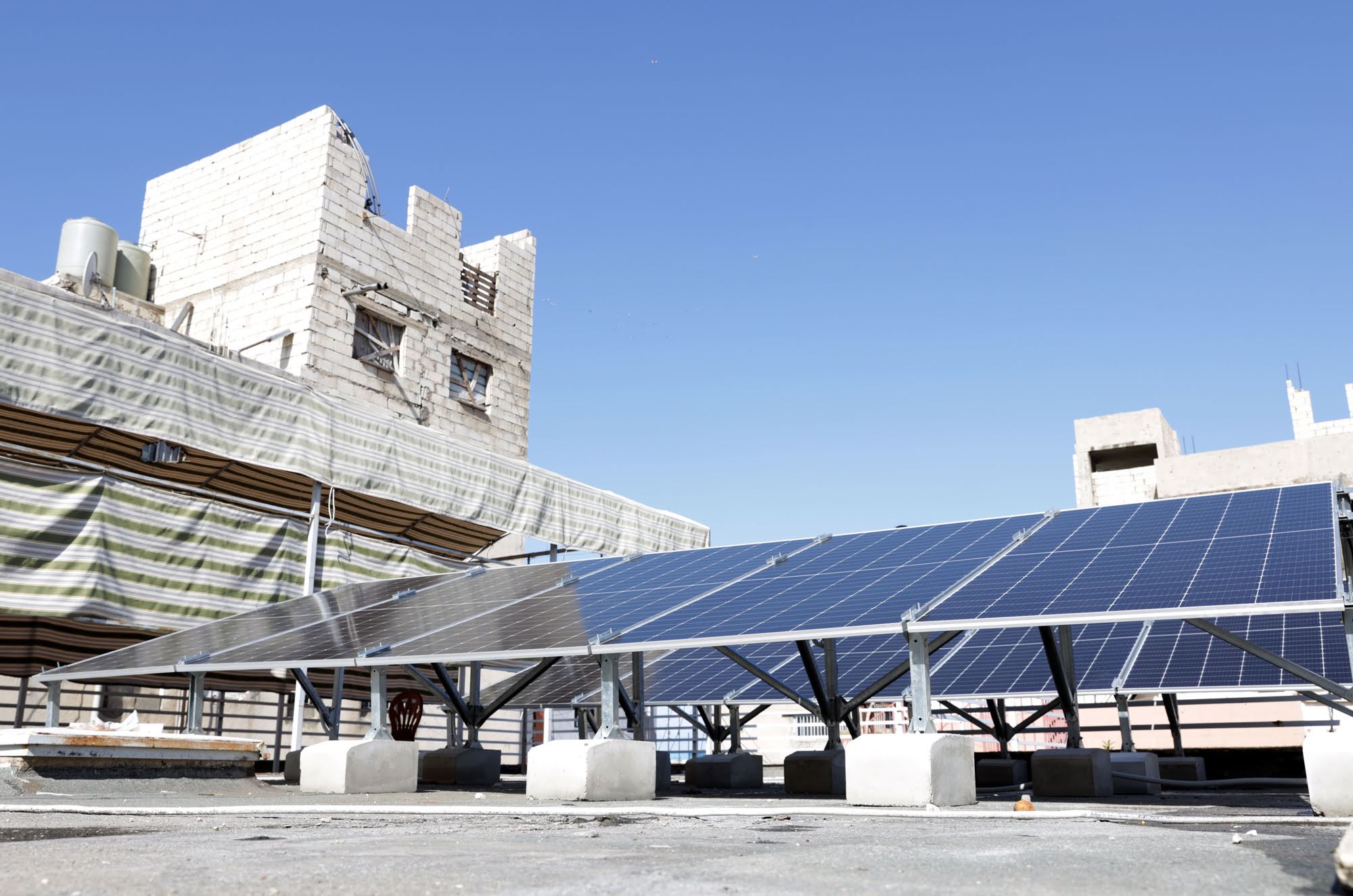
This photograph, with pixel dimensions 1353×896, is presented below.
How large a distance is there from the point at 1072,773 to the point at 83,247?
2968 cm

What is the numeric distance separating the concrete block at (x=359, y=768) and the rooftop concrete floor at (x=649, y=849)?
1487mm

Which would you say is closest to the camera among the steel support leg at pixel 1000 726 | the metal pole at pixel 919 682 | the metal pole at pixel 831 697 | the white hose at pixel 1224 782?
the metal pole at pixel 919 682

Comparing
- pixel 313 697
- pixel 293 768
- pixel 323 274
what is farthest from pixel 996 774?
pixel 323 274

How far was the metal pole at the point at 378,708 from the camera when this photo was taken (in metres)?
12.0

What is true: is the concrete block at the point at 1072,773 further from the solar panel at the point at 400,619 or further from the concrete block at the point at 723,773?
the solar panel at the point at 400,619

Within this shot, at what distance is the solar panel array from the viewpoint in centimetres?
945

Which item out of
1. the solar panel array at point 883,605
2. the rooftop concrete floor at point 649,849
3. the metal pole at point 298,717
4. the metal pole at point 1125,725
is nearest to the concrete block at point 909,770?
the rooftop concrete floor at point 649,849

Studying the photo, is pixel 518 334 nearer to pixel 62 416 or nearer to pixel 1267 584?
pixel 62 416

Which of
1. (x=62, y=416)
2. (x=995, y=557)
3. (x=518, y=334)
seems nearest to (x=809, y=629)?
(x=995, y=557)

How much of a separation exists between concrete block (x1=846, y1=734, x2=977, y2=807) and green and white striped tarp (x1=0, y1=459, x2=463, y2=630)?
1226 cm

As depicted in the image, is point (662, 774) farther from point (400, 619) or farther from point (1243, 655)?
point (1243, 655)

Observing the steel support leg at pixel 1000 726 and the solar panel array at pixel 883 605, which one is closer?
the solar panel array at pixel 883 605

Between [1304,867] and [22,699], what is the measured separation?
65.5 ft

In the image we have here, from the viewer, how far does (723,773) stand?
1620cm
